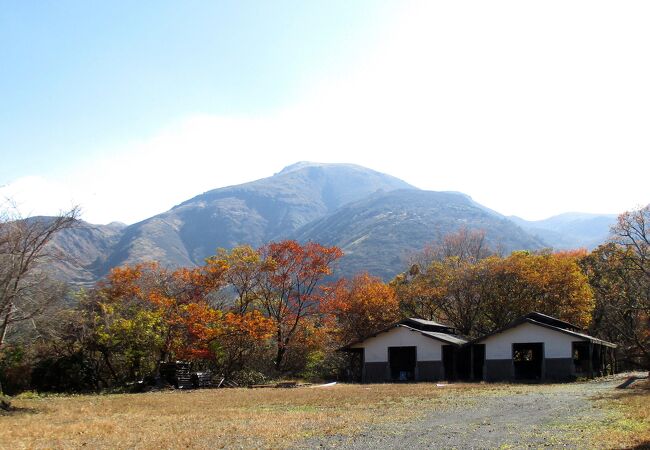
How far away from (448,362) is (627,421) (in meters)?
26.5

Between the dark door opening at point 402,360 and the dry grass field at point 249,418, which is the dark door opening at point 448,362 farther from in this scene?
the dry grass field at point 249,418

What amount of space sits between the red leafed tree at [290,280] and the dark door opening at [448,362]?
1081 centimetres

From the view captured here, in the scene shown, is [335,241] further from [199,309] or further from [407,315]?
[199,309]

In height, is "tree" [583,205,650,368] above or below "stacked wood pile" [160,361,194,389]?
above

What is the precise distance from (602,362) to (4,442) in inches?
1441

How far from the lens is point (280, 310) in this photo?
46094mm

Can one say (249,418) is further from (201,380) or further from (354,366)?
(354,366)

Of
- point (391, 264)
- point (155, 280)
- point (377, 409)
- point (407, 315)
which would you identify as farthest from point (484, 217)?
point (377, 409)

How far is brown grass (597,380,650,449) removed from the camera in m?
11.6

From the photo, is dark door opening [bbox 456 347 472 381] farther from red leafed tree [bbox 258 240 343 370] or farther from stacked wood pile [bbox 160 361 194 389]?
stacked wood pile [bbox 160 361 194 389]

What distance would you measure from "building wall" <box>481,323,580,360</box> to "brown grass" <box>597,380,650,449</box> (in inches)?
501

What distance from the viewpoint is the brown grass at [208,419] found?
13.6 metres

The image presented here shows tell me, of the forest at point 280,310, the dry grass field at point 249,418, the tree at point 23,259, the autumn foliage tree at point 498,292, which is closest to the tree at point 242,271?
the forest at point 280,310

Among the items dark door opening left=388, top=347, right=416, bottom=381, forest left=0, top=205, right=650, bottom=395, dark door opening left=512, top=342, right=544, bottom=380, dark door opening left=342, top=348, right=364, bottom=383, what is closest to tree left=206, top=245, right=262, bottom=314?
forest left=0, top=205, right=650, bottom=395
